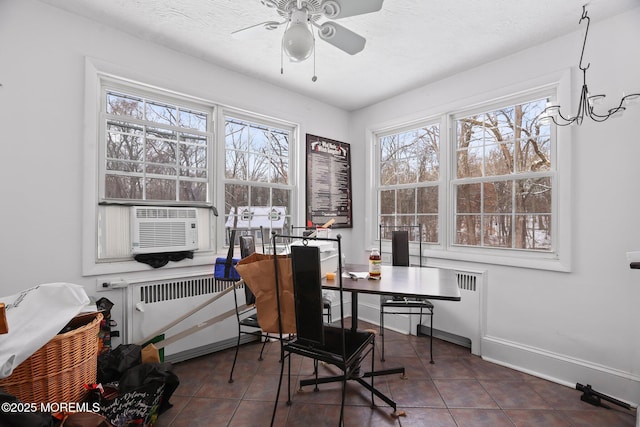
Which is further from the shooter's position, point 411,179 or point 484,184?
point 411,179

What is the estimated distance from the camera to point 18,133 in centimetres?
201

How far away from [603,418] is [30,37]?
4.53 metres

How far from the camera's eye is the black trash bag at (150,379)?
179cm

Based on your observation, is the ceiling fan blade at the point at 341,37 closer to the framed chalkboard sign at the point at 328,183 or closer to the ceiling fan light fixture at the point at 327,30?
the ceiling fan light fixture at the point at 327,30

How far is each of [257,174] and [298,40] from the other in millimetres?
1894

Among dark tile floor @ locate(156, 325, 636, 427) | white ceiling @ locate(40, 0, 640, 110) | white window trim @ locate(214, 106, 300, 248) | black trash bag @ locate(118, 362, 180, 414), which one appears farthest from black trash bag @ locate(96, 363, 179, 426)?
white ceiling @ locate(40, 0, 640, 110)

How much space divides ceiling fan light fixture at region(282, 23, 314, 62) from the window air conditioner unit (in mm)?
1700

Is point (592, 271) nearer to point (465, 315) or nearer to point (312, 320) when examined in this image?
point (465, 315)

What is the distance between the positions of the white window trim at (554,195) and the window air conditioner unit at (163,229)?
2427 mm

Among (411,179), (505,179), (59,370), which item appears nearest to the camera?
(59,370)

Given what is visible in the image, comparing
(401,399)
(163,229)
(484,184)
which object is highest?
(484,184)

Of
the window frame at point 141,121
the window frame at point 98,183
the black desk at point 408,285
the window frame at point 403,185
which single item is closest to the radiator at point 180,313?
the window frame at point 98,183

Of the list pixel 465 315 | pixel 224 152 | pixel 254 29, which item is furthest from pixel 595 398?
pixel 224 152

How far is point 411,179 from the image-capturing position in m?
3.65
